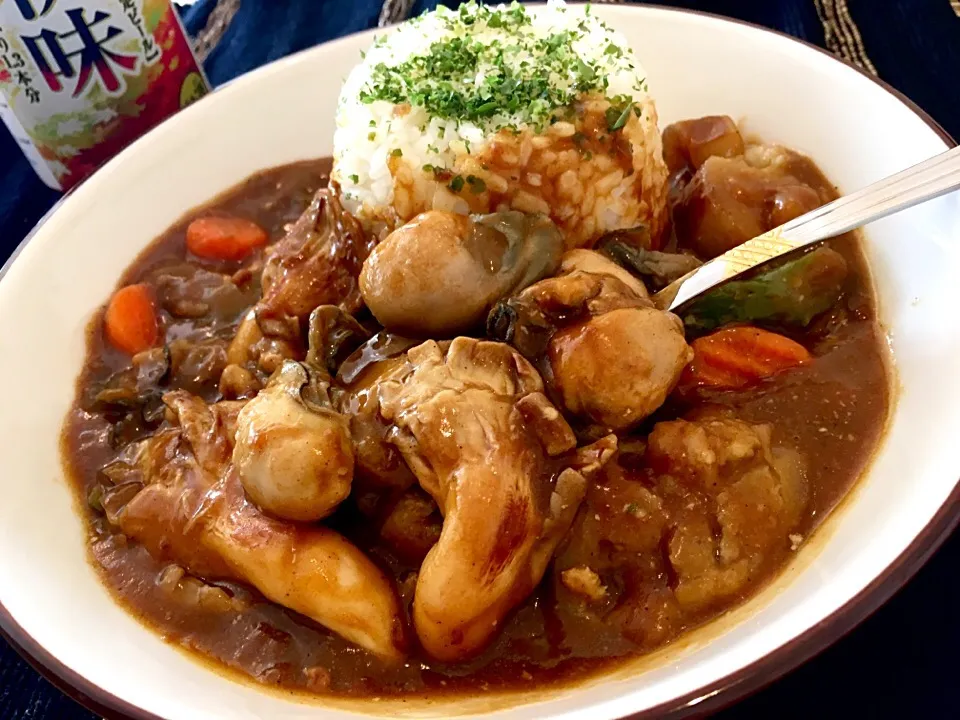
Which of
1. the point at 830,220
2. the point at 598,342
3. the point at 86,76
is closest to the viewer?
the point at 598,342

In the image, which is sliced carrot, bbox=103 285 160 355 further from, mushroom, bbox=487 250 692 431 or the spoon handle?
the spoon handle

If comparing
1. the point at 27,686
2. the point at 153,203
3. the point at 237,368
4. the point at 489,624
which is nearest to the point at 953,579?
the point at 489,624

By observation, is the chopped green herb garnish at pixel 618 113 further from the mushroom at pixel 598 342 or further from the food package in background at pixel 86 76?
the food package in background at pixel 86 76

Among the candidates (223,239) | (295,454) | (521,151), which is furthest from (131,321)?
(521,151)

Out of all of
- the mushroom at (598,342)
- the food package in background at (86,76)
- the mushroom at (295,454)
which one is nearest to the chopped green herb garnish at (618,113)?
the mushroom at (598,342)

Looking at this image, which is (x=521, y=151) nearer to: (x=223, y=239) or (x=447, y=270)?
(x=447, y=270)

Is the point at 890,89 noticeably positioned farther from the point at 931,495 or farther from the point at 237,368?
the point at 237,368
